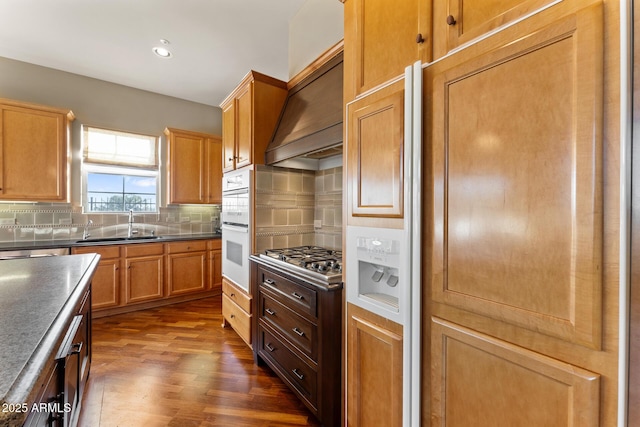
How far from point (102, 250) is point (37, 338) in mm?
3095

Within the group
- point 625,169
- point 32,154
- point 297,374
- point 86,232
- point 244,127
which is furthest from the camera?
point 86,232

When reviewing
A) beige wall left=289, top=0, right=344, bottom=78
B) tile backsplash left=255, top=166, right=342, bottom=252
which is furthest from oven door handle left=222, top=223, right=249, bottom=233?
beige wall left=289, top=0, right=344, bottom=78

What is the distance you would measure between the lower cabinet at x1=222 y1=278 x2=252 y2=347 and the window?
2.23m

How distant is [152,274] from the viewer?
3.70 metres

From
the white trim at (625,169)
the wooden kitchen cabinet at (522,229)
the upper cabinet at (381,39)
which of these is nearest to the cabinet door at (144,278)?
the upper cabinet at (381,39)

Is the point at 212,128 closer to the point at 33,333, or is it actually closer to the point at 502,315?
the point at 33,333

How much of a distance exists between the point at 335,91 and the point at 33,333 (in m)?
1.90

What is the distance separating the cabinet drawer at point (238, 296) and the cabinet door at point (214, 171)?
1858 mm

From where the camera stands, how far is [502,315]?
844 mm

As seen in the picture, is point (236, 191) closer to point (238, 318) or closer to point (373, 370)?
point (238, 318)

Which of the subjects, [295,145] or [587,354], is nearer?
[587,354]

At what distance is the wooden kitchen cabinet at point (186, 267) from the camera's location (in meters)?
3.84

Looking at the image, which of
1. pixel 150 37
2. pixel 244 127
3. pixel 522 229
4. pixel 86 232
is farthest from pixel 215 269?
pixel 522 229

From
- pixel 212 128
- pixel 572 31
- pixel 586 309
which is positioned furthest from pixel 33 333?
pixel 212 128
